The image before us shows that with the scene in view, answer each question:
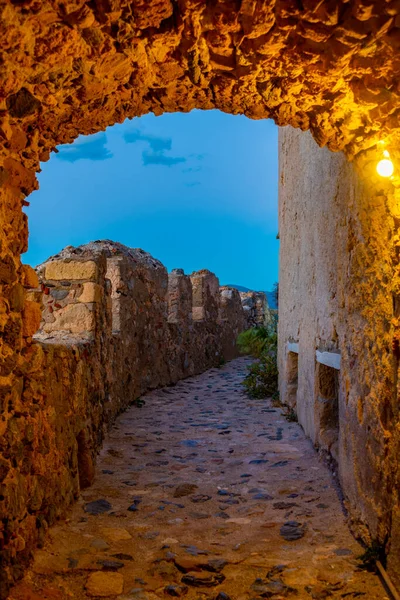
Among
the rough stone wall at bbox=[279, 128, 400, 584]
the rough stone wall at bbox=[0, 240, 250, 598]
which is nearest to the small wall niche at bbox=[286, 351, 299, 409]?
the rough stone wall at bbox=[279, 128, 400, 584]

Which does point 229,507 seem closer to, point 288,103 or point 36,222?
point 288,103

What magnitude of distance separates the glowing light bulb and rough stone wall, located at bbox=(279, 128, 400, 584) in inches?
3.2

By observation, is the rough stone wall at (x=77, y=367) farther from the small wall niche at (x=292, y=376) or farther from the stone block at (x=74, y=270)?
the small wall niche at (x=292, y=376)

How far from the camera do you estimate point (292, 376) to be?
21.6ft

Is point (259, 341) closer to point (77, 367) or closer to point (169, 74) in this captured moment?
point (77, 367)

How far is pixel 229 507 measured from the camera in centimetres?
345

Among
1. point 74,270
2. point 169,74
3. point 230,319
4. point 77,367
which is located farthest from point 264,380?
point 169,74

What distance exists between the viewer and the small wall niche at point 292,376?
21.1 ft

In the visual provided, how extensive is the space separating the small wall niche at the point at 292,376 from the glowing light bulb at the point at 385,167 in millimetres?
4101

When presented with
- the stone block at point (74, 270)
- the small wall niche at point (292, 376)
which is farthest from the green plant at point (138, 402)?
the stone block at point (74, 270)

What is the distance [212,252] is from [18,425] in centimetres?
18115

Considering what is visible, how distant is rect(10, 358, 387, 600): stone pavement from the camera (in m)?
Result: 2.36

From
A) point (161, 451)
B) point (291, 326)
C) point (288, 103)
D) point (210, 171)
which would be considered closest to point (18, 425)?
point (288, 103)

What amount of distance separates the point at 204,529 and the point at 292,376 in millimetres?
3700
